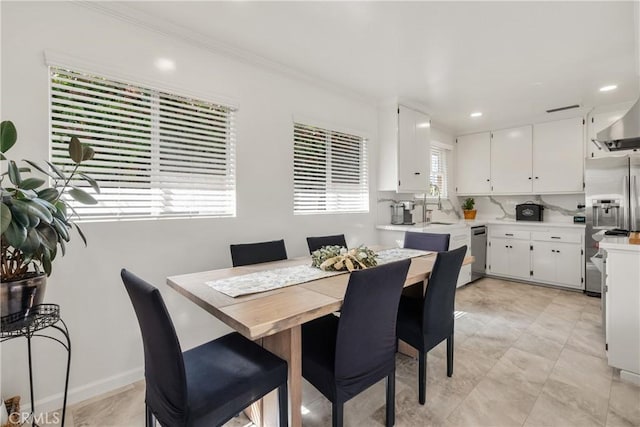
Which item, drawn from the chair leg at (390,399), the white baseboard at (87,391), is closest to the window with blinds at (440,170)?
the chair leg at (390,399)

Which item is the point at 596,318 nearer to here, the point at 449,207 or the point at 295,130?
the point at 449,207

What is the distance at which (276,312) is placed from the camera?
4.14 ft

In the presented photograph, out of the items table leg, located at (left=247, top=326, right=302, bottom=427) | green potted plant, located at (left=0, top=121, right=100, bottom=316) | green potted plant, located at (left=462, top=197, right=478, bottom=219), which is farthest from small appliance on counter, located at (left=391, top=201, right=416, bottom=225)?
green potted plant, located at (left=0, top=121, right=100, bottom=316)

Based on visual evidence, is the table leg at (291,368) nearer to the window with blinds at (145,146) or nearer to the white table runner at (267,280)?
the white table runner at (267,280)

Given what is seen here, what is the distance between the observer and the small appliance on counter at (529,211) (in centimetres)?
469

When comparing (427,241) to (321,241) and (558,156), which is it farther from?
(558,156)

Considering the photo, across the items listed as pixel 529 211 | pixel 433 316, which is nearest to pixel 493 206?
pixel 529 211

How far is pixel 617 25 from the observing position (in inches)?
87.7

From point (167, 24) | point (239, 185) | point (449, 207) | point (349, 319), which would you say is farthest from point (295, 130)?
point (449, 207)

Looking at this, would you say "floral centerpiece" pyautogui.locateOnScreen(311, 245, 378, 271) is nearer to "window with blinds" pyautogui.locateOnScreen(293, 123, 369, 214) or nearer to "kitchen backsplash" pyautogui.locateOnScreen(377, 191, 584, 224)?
"window with blinds" pyautogui.locateOnScreen(293, 123, 369, 214)

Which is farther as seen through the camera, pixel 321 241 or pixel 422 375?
pixel 321 241

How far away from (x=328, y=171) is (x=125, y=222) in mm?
2060

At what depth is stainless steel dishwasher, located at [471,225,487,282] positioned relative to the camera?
4.50 meters

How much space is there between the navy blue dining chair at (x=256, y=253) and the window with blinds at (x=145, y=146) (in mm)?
457
